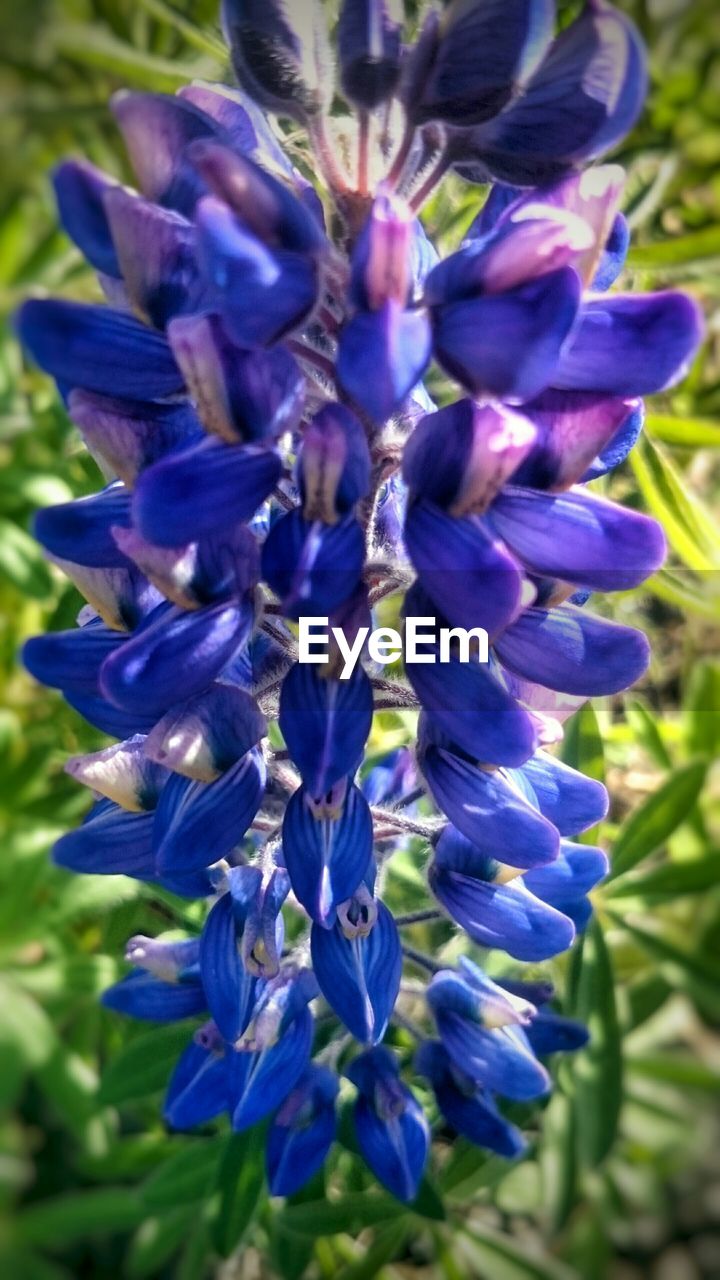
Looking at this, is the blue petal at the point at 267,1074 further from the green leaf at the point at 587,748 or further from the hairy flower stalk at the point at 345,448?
the green leaf at the point at 587,748

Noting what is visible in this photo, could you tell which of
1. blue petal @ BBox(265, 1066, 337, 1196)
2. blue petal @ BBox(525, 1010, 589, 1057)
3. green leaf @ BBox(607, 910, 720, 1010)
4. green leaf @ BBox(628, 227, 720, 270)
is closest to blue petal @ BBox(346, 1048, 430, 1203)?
blue petal @ BBox(265, 1066, 337, 1196)

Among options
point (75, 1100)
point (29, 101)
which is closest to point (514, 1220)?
point (75, 1100)

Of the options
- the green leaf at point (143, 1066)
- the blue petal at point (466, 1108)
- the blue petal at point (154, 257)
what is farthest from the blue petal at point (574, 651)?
the green leaf at point (143, 1066)

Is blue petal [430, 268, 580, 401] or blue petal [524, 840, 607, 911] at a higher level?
blue petal [430, 268, 580, 401]

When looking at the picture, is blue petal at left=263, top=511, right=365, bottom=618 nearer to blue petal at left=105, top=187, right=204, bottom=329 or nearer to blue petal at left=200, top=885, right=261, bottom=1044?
blue petal at left=105, top=187, right=204, bottom=329

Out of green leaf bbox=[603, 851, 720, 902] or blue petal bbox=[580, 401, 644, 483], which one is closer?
blue petal bbox=[580, 401, 644, 483]

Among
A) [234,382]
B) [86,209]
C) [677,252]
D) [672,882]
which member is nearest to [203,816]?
[234,382]

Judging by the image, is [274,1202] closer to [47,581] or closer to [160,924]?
[160,924]
